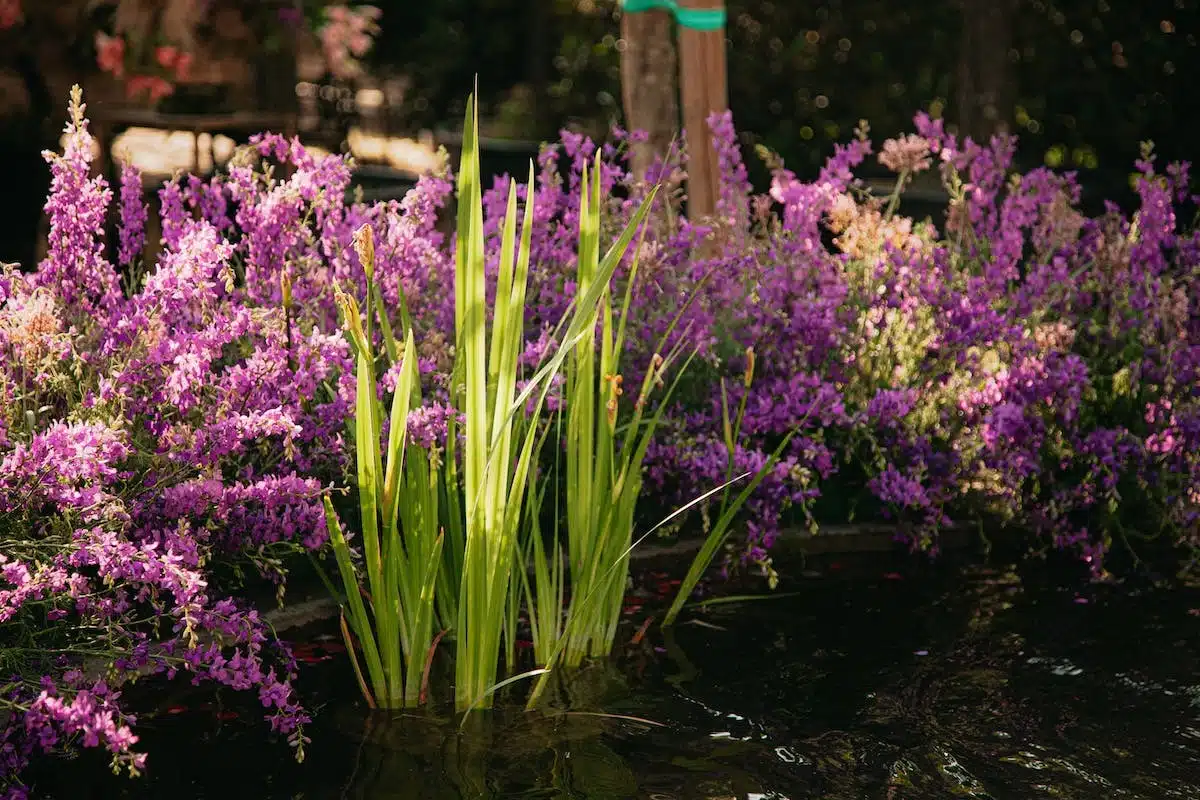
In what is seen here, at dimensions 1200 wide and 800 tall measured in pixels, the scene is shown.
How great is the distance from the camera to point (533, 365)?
11.6 ft

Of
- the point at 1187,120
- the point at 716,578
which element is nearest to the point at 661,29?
→ the point at 716,578

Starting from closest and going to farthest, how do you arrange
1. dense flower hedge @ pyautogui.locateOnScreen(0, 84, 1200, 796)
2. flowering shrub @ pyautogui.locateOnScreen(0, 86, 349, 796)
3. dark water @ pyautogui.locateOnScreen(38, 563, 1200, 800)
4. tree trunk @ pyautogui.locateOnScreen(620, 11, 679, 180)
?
flowering shrub @ pyautogui.locateOnScreen(0, 86, 349, 796) < dense flower hedge @ pyautogui.locateOnScreen(0, 84, 1200, 796) < dark water @ pyautogui.locateOnScreen(38, 563, 1200, 800) < tree trunk @ pyautogui.locateOnScreen(620, 11, 679, 180)

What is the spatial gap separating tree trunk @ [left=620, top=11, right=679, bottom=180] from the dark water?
287 cm

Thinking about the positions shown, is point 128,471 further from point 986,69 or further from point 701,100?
point 986,69

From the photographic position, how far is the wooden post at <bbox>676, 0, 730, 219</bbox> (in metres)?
5.79

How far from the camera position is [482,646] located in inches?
114

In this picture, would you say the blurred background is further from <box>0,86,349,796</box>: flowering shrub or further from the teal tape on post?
the teal tape on post

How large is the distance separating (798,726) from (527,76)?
10549mm

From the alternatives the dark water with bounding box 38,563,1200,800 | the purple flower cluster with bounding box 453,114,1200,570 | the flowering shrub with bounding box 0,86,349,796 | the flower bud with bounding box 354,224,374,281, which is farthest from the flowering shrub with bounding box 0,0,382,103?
the flower bud with bounding box 354,224,374,281

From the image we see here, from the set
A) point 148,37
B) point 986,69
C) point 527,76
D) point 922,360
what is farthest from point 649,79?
point 527,76

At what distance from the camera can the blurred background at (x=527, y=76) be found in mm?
7383

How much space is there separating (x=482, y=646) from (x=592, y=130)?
9.65 meters

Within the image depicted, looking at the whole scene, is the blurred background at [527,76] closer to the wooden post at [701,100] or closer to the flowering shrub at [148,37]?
the flowering shrub at [148,37]

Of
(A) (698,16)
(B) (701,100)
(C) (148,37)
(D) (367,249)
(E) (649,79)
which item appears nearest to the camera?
(D) (367,249)
